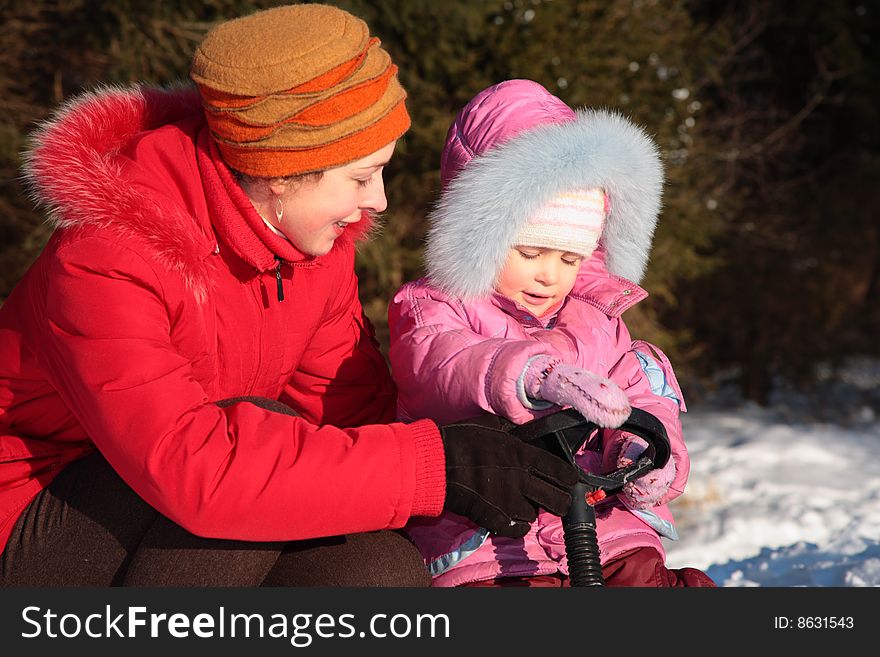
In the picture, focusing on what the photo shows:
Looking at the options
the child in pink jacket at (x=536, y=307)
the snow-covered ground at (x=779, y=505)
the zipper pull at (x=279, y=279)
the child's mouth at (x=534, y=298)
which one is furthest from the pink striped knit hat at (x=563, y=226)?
the snow-covered ground at (x=779, y=505)

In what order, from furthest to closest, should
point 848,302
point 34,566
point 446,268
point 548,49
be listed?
point 848,302 < point 548,49 < point 446,268 < point 34,566

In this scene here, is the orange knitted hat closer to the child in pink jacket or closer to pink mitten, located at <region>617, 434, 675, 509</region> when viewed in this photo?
the child in pink jacket

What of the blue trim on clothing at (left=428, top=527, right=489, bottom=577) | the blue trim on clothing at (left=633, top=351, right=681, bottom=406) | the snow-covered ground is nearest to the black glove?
the blue trim on clothing at (left=428, top=527, right=489, bottom=577)

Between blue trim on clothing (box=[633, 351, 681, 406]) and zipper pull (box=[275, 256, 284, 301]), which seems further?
blue trim on clothing (box=[633, 351, 681, 406])

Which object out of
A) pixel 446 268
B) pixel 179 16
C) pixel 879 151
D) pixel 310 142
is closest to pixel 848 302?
pixel 879 151

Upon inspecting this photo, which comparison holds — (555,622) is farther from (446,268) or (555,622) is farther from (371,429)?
(446,268)

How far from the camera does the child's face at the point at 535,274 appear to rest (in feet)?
9.17

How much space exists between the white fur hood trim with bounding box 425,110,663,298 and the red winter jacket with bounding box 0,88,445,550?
0.38 meters

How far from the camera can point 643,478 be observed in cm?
255

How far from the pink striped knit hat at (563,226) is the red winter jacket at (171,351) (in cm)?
56

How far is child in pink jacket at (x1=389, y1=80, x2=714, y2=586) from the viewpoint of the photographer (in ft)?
8.41

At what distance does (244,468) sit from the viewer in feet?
7.04

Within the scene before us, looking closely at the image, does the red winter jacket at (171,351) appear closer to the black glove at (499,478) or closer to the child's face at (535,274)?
the black glove at (499,478)

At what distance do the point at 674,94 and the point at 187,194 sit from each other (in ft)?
17.3
